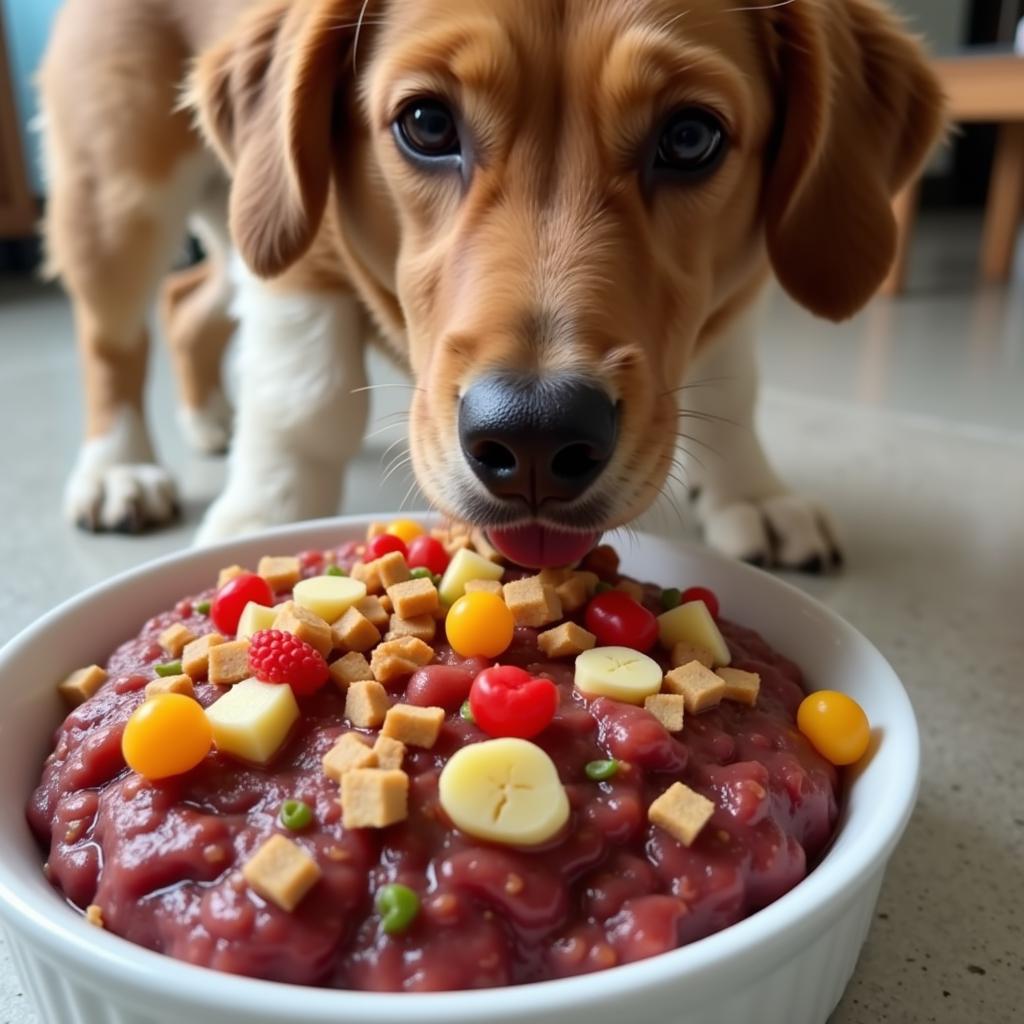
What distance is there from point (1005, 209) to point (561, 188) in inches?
161

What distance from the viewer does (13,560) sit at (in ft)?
5.25

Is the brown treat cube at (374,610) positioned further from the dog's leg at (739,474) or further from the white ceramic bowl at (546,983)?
the dog's leg at (739,474)

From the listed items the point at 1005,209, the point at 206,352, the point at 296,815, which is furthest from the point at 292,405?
the point at 1005,209

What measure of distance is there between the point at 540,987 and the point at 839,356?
103 inches

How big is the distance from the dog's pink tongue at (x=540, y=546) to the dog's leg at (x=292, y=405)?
26.1 inches

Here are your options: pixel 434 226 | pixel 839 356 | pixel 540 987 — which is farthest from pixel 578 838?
pixel 839 356

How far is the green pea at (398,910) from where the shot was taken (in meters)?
0.62

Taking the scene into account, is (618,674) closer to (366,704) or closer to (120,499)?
(366,704)

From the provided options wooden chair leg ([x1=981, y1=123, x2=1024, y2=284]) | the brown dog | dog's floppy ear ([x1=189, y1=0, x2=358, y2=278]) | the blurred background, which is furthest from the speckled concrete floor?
wooden chair leg ([x1=981, y1=123, x2=1024, y2=284])

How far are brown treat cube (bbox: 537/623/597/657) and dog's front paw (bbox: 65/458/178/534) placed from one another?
1068 millimetres

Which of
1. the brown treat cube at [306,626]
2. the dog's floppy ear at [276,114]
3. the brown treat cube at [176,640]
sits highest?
the dog's floppy ear at [276,114]

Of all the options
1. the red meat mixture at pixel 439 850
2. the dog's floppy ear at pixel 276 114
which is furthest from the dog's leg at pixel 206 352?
the red meat mixture at pixel 439 850

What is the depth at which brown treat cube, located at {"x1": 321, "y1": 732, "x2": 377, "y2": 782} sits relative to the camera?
692mm

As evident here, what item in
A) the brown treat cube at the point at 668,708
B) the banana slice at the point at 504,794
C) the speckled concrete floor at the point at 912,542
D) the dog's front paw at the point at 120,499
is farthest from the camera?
the dog's front paw at the point at 120,499
